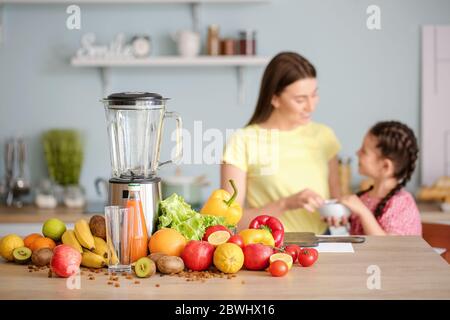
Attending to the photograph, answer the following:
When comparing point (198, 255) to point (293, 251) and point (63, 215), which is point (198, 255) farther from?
point (63, 215)

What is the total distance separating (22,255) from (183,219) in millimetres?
436

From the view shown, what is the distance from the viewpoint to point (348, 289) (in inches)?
70.0

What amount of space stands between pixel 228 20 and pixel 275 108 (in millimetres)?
1417

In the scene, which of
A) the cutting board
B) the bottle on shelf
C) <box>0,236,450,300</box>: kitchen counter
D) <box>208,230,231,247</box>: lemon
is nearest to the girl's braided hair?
the cutting board

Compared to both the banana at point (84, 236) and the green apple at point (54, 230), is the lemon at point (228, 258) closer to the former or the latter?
the banana at point (84, 236)

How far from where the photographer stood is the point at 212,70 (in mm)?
4398

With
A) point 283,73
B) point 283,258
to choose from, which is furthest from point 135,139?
point 283,73

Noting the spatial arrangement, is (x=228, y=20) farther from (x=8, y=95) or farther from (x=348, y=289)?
(x=348, y=289)

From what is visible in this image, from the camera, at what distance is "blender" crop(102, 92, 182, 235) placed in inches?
83.3

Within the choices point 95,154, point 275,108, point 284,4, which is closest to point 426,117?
point 284,4

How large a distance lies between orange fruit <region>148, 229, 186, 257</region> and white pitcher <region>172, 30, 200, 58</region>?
230 cm

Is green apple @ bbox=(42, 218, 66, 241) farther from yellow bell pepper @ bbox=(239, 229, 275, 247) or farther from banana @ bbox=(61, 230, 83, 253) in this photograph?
yellow bell pepper @ bbox=(239, 229, 275, 247)

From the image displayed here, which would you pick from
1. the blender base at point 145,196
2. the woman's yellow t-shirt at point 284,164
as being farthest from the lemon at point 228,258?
the woman's yellow t-shirt at point 284,164

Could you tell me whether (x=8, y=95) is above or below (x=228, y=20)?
below
